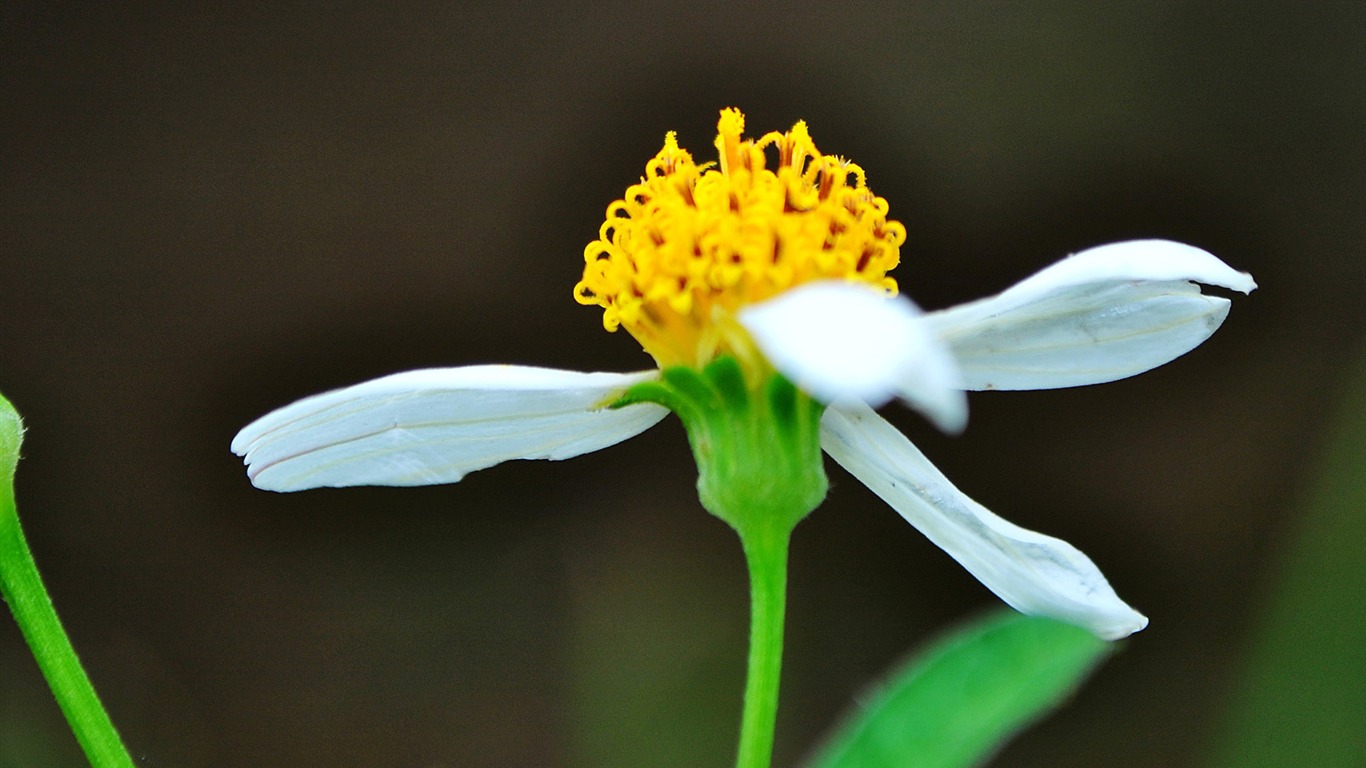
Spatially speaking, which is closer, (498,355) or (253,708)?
(253,708)

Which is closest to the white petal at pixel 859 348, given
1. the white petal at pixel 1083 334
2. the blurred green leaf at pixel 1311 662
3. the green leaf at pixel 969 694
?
the green leaf at pixel 969 694

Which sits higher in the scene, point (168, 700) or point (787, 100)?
point (787, 100)

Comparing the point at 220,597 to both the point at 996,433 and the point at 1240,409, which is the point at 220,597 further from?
the point at 1240,409

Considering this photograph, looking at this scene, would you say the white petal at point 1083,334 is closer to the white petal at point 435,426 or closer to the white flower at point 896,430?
the white flower at point 896,430

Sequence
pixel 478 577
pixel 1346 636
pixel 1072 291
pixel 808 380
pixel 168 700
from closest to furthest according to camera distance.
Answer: pixel 808 380
pixel 1072 291
pixel 1346 636
pixel 168 700
pixel 478 577

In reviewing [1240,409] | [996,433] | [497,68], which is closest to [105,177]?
[497,68]
